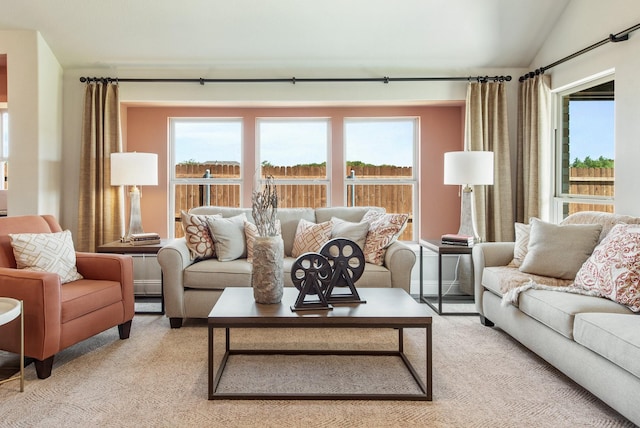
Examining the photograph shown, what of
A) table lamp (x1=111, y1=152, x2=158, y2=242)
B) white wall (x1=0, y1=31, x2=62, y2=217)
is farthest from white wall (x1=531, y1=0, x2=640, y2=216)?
white wall (x1=0, y1=31, x2=62, y2=217)

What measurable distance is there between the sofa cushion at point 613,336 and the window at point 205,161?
3.66 meters

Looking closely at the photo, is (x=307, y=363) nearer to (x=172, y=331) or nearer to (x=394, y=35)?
(x=172, y=331)

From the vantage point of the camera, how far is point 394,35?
172 inches

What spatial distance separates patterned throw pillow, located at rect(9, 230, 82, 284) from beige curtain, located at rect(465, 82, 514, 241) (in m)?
3.58

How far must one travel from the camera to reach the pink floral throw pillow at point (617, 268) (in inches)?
101

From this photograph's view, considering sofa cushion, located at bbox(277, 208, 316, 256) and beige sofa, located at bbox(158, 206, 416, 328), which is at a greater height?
sofa cushion, located at bbox(277, 208, 316, 256)

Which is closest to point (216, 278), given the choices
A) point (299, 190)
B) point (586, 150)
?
point (299, 190)

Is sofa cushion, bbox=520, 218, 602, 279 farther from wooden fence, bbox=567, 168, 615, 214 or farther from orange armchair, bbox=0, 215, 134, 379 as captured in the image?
orange armchair, bbox=0, 215, 134, 379

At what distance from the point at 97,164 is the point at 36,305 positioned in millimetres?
2316

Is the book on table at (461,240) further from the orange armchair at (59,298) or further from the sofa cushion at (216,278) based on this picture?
the orange armchair at (59,298)

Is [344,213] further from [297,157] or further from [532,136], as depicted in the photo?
[532,136]

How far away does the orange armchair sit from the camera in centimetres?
265

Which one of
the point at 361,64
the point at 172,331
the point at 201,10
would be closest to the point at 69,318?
the point at 172,331

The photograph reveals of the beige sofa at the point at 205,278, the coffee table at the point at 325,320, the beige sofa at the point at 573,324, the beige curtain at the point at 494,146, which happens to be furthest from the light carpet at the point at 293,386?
the beige curtain at the point at 494,146
